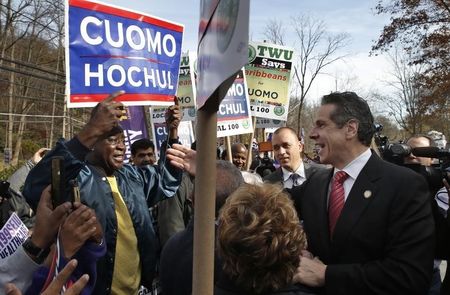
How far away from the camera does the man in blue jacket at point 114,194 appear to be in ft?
8.03

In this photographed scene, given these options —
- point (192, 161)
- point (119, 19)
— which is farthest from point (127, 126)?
point (192, 161)

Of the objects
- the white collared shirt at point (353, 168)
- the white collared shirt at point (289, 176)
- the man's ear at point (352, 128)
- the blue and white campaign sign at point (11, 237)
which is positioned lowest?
the blue and white campaign sign at point (11, 237)

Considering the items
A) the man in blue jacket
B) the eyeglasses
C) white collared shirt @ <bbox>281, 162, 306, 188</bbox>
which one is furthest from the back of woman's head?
white collared shirt @ <bbox>281, 162, 306, 188</bbox>

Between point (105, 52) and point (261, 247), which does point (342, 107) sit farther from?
point (105, 52)

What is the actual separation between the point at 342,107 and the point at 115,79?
1.74 m

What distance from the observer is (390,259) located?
2049mm

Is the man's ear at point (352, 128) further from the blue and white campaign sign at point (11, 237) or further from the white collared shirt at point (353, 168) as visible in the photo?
the blue and white campaign sign at point (11, 237)

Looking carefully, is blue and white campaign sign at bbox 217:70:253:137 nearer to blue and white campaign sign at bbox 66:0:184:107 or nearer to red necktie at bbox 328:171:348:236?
blue and white campaign sign at bbox 66:0:184:107

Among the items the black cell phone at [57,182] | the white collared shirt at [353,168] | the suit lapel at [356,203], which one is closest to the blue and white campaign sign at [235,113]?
the white collared shirt at [353,168]

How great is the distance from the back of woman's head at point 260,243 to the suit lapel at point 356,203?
50 cm

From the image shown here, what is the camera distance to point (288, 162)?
4707 mm

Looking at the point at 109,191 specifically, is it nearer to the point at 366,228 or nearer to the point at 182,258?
the point at 182,258

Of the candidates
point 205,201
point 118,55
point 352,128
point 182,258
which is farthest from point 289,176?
point 205,201

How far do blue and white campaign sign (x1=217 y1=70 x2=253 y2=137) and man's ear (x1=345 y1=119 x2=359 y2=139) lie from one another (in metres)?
4.24
